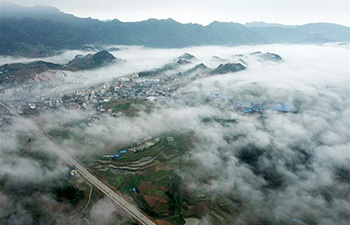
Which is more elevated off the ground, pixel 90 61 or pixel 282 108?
pixel 90 61

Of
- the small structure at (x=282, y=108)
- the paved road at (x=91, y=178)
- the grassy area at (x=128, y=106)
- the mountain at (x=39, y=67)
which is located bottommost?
the paved road at (x=91, y=178)

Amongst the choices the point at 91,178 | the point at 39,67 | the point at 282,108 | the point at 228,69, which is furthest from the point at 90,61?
the point at 91,178

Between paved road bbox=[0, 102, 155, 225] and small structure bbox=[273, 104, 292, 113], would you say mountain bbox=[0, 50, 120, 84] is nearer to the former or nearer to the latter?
paved road bbox=[0, 102, 155, 225]

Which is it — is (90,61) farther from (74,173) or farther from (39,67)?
(74,173)

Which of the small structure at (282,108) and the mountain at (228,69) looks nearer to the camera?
the small structure at (282,108)

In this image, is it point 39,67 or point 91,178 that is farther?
point 39,67

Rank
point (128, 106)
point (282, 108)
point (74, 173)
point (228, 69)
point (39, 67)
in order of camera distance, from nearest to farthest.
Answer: point (74, 173)
point (128, 106)
point (282, 108)
point (39, 67)
point (228, 69)

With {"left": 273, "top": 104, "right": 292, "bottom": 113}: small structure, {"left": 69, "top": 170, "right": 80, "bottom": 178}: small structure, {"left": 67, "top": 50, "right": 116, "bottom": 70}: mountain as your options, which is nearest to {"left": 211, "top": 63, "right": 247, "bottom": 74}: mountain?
{"left": 273, "top": 104, "right": 292, "bottom": 113}: small structure

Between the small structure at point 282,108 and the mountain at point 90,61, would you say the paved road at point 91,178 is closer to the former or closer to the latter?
the small structure at point 282,108

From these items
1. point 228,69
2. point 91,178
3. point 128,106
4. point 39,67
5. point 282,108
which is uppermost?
point 39,67

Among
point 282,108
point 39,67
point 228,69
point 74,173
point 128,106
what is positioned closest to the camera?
point 74,173

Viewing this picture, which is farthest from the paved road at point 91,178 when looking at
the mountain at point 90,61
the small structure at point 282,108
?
the mountain at point 90,61
